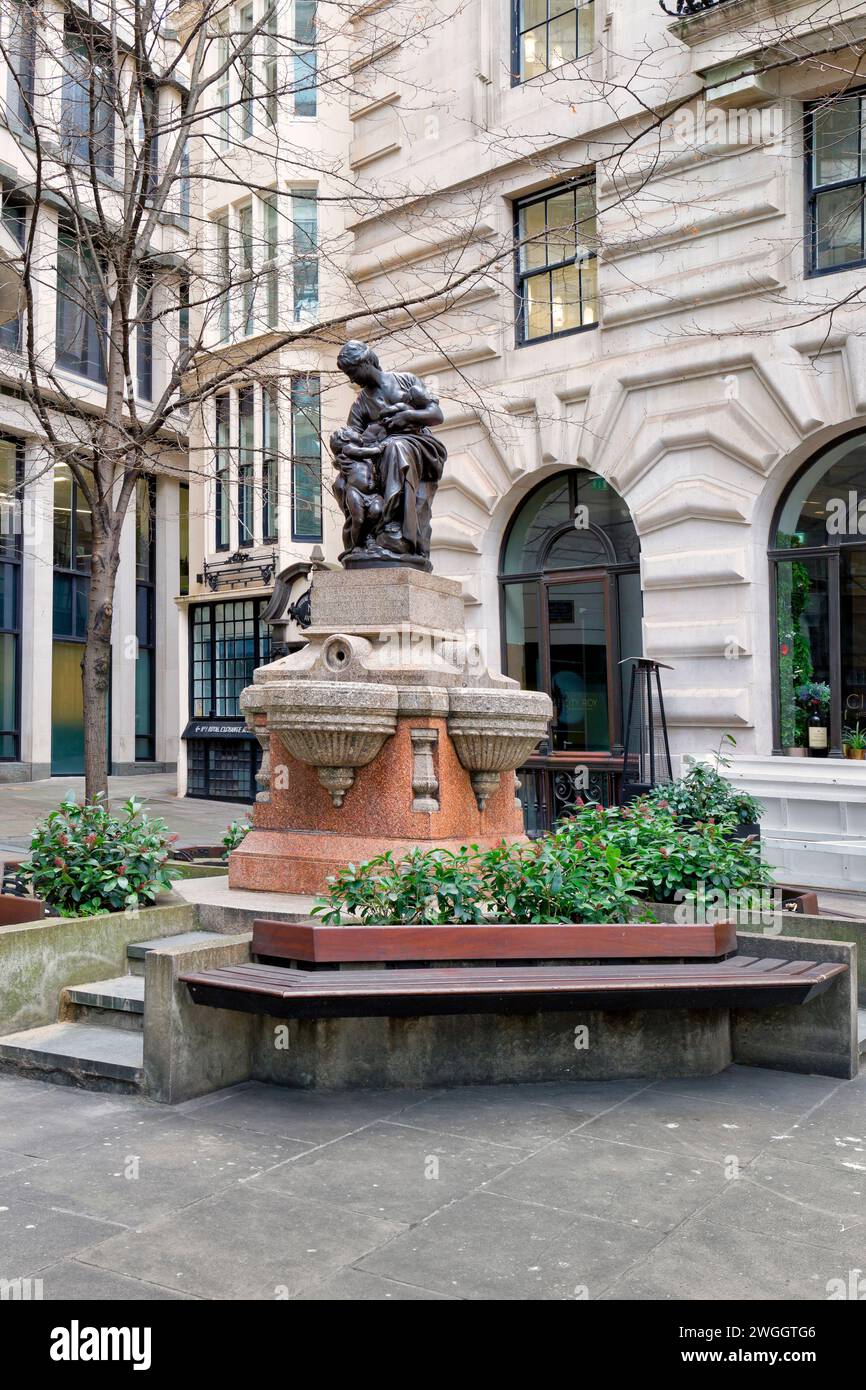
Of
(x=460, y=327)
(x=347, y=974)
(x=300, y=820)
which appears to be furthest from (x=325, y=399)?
(x=347, y=974)

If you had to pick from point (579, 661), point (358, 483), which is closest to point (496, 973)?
point (358, 483)

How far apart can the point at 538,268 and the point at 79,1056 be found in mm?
15454

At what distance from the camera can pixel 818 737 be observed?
15.3m

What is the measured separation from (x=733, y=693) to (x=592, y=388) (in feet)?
16.3

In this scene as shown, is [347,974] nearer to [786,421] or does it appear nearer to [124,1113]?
[124,1113]

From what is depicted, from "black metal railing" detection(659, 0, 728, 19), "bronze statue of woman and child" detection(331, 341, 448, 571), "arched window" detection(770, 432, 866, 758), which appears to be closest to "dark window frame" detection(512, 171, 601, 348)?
"black metal railing" detection(659, 0, 728, 19)

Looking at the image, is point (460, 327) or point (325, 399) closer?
point (460, 327)

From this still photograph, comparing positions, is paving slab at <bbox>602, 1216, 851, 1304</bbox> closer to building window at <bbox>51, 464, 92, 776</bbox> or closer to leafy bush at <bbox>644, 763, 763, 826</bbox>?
leafy bush at <bbox>644, 763, 763, 826</bbox>

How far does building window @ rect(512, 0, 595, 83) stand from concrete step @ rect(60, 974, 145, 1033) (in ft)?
50.6

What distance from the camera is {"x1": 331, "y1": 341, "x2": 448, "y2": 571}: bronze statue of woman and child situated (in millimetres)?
9047

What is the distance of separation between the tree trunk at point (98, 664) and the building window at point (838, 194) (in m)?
9.52

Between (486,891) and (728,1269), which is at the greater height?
(486,891)

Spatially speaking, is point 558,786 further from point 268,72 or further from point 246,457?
point 268,72
